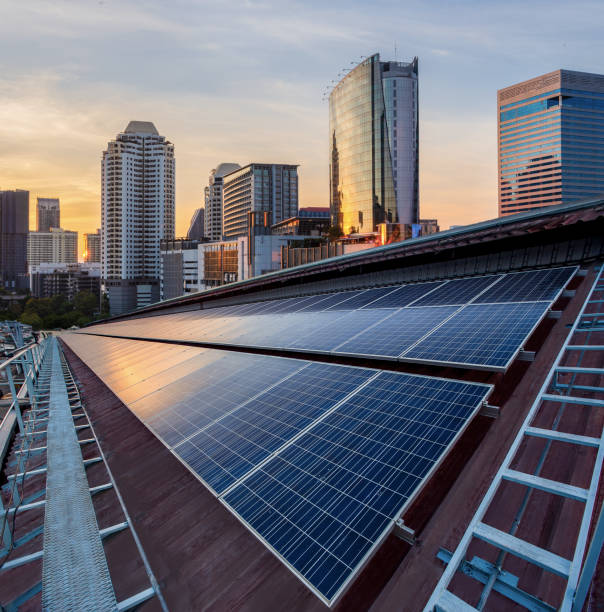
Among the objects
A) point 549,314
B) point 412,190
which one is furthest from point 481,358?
point 412,190

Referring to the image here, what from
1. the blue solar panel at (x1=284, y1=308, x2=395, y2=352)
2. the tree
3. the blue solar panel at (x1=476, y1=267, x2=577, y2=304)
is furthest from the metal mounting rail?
the tree

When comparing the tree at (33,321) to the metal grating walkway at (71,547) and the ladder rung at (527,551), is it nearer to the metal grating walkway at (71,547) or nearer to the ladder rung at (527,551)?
the metal grating walkway at (71,547)

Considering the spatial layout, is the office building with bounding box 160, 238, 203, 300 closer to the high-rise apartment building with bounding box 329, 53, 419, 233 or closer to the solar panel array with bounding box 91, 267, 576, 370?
the high-rise apartment building with bounding box 329, 53, 419, 233

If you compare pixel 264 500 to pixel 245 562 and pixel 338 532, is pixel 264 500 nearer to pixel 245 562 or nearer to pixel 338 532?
pixel 245 562

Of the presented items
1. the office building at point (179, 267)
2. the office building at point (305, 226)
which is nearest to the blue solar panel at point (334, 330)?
the office building at point (179, 267)

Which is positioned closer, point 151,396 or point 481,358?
point 481,358

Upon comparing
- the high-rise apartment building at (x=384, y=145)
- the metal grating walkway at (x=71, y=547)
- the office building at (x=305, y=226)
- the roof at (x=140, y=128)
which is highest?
the roof at (x=140, y=128)

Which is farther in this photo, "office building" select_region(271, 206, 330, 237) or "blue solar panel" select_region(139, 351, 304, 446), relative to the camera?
"office building" select_region(271, 206, 330, 237)
